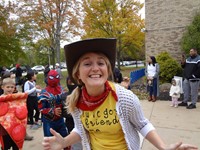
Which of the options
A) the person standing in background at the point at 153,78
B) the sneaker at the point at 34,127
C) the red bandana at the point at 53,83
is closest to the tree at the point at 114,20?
the person standing in background at the point at 153,78

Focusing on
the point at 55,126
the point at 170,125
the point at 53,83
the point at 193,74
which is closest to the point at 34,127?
the point at 55,126

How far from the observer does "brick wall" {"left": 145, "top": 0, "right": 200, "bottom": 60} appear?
11.5m

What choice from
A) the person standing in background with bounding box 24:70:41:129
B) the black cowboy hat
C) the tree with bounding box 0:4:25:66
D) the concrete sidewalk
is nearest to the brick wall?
the concrete sidewalk

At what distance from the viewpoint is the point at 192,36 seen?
10406mm

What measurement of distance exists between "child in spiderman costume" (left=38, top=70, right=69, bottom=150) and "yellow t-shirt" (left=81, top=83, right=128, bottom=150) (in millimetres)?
1895

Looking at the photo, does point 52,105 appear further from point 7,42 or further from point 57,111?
point 7,42

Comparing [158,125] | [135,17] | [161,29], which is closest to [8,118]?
[158,125]

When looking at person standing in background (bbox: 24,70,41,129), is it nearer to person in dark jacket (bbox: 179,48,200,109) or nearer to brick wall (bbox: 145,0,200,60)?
person in dark jacket (bbox: 179,48,200,109)

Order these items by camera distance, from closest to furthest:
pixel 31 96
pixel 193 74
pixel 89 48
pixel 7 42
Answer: pixel 89 48 < pixel 31 96 < pixel 193 74 < pixel 7 42

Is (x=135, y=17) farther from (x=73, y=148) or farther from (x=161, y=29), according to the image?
(x=73, y=148)

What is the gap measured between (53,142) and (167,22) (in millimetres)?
12051

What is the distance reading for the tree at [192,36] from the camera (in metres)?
10.1

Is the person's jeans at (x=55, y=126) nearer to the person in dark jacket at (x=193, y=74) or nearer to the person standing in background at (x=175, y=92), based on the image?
the person standing in background at (x=175, y=92)

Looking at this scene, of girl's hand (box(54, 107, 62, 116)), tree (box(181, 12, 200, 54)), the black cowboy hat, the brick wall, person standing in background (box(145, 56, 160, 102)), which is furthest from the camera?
the brick wall
